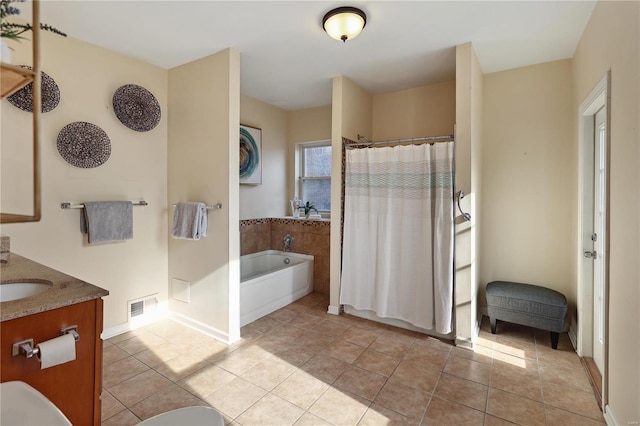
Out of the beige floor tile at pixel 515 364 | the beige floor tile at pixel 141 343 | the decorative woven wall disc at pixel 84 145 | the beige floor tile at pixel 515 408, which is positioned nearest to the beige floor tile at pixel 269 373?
the beige floor tile at pixel 141 343

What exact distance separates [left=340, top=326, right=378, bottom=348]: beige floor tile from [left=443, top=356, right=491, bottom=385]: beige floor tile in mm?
658

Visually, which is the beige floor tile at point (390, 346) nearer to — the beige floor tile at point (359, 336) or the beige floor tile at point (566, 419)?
the beige floor tile at point (359, 336)

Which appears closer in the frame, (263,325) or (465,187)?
(465,187)

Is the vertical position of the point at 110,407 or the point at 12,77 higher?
the point at 12,77

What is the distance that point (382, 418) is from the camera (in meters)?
1.82

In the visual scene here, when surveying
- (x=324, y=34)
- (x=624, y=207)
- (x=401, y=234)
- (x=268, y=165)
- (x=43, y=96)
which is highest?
(x=324, y=34)

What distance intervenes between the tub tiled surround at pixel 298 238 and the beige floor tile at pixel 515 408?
2.32 m

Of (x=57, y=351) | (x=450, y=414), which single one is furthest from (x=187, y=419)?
(x=450, y=414)

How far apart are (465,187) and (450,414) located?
65.6 inches

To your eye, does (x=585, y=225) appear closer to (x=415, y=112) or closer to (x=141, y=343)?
(x=415, y=112)

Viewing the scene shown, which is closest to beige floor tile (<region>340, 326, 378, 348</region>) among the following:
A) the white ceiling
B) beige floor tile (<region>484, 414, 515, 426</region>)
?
beige floor tile (<region>484, 414, 515, 426</region>)

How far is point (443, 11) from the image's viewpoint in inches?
85.6

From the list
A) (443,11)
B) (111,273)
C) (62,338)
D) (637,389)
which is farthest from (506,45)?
(111,273)

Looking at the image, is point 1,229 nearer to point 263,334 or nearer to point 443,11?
point 263,334
